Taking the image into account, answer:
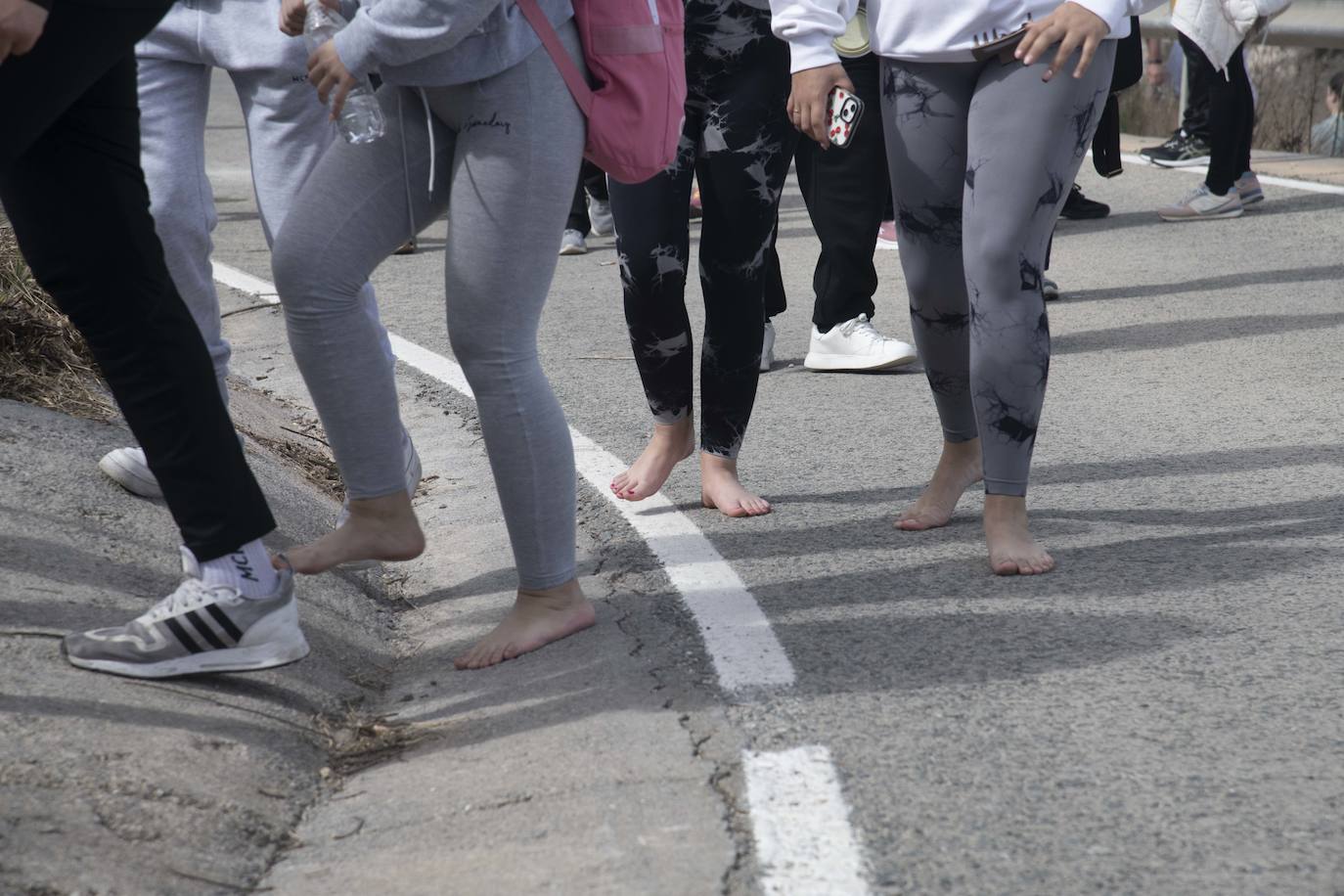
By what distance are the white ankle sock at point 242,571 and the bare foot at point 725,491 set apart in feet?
4.90

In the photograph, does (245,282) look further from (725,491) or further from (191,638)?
(191,638)

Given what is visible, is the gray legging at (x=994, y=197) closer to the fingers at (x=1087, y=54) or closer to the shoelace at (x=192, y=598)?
the fingers at (x=1087, y=54)

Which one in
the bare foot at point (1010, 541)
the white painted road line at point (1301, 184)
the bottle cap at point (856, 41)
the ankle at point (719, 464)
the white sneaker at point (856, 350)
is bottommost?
the white painted road line at point (1301, 184)

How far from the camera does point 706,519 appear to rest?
4113 millimetres

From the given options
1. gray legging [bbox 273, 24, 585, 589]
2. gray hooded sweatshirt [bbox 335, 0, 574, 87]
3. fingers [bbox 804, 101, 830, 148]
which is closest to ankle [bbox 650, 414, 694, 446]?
fingers [bbox 804, 101, 830, 148]

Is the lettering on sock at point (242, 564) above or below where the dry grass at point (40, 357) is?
above

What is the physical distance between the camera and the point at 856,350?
232 inches

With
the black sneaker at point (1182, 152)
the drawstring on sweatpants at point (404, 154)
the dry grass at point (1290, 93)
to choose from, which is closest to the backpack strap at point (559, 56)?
the drawstring on sweatpants at point (404, 154)

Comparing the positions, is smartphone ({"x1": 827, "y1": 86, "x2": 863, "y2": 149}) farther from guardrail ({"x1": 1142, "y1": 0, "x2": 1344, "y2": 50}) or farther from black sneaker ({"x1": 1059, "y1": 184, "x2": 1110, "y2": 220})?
guardrail ({"x1": 1142, "y1": 0, "x2": 1344, "y2": 50})

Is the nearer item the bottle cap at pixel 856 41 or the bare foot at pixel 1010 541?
the bare foot at pixel 1010 541

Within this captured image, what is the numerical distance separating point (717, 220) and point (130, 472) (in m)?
1.45

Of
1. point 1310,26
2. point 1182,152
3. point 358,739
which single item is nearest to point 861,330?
point 358,739

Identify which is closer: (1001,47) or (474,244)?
(474,244)

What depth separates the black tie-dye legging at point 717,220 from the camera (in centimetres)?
381
